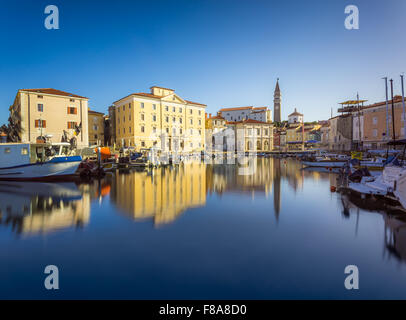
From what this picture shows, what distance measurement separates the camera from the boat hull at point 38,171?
17.9 metres

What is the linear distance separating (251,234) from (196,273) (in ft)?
8.52

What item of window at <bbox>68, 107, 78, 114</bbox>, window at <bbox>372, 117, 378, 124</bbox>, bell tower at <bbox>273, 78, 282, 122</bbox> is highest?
bell tower at <bbox>273, 78, 282, 122</bbox>

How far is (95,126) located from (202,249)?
47.9m

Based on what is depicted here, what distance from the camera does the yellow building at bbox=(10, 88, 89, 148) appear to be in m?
32.0

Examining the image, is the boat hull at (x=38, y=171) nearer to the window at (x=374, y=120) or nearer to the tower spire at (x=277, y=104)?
the window at (x=374, y=120)

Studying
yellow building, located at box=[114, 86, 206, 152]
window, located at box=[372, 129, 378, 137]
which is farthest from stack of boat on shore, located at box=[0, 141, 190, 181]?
window, located at box=[372, 129, 378, 137]

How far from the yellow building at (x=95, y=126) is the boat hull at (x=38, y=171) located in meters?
28.8

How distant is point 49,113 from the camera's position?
34000 mm

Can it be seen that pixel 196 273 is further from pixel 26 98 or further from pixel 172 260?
pixel 26 98

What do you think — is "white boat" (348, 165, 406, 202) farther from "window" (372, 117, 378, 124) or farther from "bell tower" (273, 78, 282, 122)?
"bell tower" (273, 78, 282, 122)

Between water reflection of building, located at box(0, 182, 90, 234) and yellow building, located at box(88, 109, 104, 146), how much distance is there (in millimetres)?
34934

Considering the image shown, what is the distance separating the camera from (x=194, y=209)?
9445mm

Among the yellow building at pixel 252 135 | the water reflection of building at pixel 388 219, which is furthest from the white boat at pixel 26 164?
the yellow building at pixel 252 135
